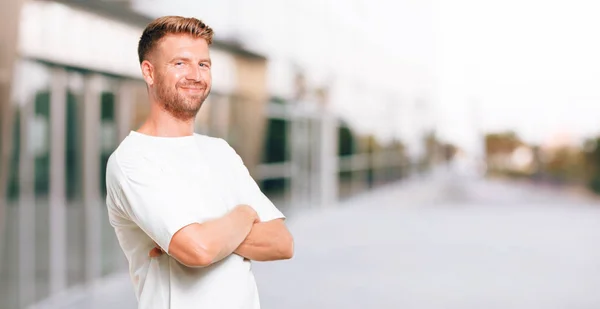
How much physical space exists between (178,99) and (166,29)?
136mm

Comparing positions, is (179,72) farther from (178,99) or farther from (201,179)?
(201,179)

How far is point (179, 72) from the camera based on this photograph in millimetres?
1525

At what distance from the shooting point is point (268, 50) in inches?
470

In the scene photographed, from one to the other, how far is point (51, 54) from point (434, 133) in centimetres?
1490

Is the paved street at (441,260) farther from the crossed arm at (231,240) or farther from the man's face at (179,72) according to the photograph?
the man's face at (179,72)

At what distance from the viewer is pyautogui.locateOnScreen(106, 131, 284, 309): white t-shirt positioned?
1.48 metres

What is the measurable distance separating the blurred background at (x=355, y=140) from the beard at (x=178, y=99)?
12.7 feet

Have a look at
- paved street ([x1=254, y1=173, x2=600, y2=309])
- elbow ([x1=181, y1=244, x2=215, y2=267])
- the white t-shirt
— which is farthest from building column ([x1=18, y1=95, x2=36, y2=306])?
elbow ([x1=181, y1=244, x2=215, y2=267])

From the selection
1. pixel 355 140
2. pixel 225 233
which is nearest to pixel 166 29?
pixel 225 233

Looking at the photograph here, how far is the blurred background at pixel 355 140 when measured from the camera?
588 cm

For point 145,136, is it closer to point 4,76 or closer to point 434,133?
point 4,76

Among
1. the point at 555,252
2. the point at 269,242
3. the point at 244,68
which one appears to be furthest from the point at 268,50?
the point at 269,242

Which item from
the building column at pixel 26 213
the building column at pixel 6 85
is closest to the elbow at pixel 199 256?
the building column at pixel 6 85

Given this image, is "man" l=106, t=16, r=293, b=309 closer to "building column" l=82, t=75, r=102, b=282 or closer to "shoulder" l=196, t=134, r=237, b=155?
"shoulder" l=196, t=134, r=237, b=155
